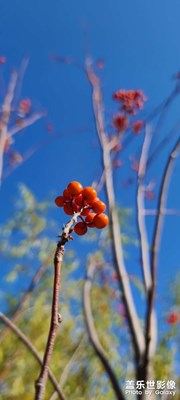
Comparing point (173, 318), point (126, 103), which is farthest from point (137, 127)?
point (173, 318)

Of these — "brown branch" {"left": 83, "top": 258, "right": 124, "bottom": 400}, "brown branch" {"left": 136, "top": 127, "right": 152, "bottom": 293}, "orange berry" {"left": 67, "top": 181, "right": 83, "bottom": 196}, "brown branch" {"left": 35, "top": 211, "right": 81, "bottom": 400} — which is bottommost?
"brown branch" {"left": 35, "top": 211, "right": 81, "bottom": 400}

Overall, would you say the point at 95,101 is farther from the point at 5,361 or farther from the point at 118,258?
the point at 5,361

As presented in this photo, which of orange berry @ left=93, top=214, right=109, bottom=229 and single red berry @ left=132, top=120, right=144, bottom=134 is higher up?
single red berry @ left=132, top=120, right=144, bottom=134

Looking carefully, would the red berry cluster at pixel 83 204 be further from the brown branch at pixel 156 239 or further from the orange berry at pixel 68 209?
the brown branch at pixel 156 239

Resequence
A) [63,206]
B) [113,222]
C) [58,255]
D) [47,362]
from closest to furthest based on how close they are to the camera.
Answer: [47,362], [58,255], [63,206], [113,222]

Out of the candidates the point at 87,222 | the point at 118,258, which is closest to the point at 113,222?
the point at 118,258

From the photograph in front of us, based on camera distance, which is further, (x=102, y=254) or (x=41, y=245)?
(x=41, y=245)

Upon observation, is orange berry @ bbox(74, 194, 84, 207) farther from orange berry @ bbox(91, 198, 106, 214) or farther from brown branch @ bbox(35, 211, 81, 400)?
brown branch @ bbox(35, 211, 81, 400)

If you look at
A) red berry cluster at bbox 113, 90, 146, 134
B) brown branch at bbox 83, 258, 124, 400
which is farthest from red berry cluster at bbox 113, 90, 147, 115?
brown branch at bbox 83, 258, 124, 400

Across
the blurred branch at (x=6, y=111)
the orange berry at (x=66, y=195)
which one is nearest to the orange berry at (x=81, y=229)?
the orange berry at (x=66, y=195)
